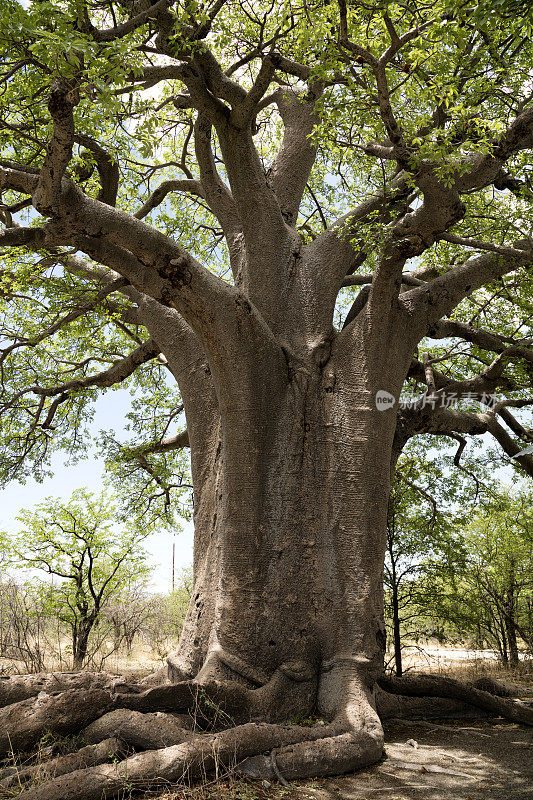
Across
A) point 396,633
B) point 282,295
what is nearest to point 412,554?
point 396,633

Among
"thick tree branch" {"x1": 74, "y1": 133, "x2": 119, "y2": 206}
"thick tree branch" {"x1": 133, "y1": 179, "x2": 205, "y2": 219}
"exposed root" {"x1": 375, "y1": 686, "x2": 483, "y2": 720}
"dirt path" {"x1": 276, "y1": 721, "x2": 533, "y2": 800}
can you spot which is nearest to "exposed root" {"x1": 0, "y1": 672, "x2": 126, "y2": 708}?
"dirt path" {"x1": 276, "y1": 721, "x2": 533, "y2": 800}

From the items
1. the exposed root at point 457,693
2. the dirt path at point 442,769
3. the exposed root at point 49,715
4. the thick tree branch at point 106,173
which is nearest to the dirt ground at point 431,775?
the dirt path at point 442,769

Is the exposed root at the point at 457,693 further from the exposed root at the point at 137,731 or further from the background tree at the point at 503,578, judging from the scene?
the background tree at the point at 503,578

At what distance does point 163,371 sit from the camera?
1167cm

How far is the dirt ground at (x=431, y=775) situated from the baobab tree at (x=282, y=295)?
0.57 feet

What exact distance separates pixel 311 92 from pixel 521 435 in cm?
541

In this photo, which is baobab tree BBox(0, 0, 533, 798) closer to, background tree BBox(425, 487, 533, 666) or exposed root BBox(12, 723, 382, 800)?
exposed root BBox(12, 723, 382, 800)

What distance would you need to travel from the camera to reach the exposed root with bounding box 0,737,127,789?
11.6ft

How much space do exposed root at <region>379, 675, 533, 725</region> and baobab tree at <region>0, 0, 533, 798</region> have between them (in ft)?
0.10

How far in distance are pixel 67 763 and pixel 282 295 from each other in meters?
4.62

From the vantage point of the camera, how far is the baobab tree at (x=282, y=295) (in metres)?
4.23

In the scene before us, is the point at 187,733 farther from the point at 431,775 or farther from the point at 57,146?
the point at 57,146

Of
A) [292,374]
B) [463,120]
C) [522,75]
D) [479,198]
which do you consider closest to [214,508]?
[292,374]

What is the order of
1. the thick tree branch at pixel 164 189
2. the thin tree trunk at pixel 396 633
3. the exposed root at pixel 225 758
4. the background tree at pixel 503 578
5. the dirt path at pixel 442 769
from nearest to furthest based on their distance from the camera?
the exposed root at pixel 225 758 < the dirt path at pixel 442 769 < the thick tree branch at pixel 164 189 < the thin tree trunk at pixel 396 633 < the background tree at pixel 503 578
